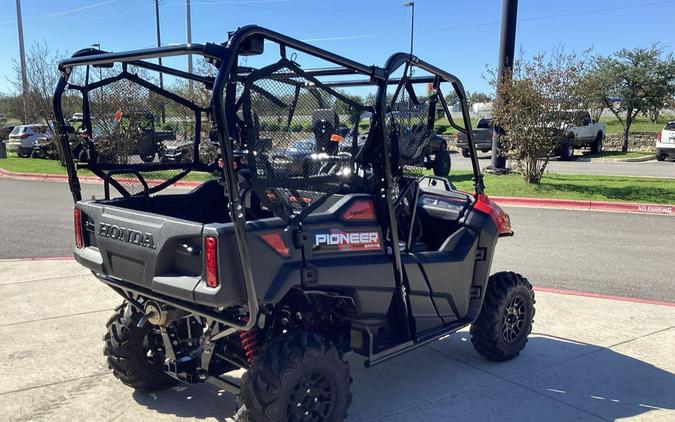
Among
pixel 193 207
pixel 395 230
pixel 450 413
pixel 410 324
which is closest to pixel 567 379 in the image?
pixel 450 413

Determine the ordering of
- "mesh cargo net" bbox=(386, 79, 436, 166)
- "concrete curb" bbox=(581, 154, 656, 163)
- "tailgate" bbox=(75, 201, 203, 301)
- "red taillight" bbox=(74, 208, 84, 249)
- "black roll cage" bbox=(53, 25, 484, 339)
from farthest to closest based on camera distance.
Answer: "concrete curb" bbox=(581, 154, 656, 163) < "red taillight" bbox=(74, 208, 84, 249) < "mesh cargo net" bbox=(386, 79, 436, 166) < "tailgate" bbox=(75, 201, 203, 301) < "black roll cage" bbox=(53, 25, 484, 339)

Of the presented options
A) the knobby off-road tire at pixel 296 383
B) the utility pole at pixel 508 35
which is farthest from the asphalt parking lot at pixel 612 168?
the knobby off-road tire at pixel 296 383

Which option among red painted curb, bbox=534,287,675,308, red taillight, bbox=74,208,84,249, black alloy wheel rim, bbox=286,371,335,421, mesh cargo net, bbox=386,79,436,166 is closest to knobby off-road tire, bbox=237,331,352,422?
black alloy wheel rim, bbox=286,371,335,421

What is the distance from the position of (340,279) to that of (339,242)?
0.67 feet

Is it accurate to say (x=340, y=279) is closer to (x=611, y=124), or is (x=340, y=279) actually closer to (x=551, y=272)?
(x=551, y=272)

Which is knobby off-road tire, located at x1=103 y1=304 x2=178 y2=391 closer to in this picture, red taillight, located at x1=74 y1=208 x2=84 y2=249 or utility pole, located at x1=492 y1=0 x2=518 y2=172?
red taillight, located at x1=74 y1=208 x2=84 y2=249

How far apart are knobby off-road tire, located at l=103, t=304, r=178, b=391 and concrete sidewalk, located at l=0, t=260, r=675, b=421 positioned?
12cm

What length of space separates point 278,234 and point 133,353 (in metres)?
1.59

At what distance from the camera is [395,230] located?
3.50 m

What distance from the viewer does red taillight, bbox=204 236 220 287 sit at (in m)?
2.80

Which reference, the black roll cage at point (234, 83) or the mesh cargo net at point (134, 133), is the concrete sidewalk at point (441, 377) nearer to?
the black roll cage at point (234, 83)

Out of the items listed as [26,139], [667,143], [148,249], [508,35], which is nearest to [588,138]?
[667,143]

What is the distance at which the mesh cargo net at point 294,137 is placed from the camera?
9.88ft

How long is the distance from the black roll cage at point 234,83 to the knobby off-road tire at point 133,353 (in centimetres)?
85
